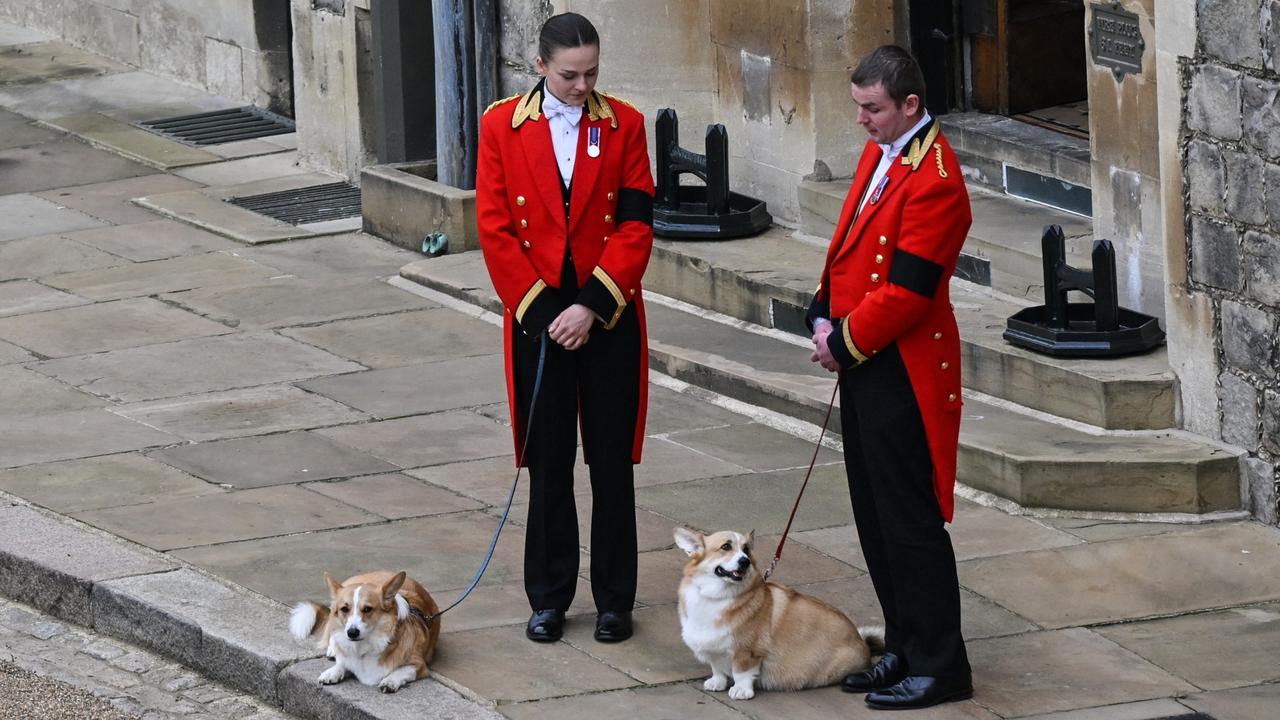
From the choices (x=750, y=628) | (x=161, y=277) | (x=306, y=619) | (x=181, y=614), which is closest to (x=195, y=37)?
(x=161, y=277)

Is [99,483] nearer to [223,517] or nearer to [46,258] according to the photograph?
[223,517]

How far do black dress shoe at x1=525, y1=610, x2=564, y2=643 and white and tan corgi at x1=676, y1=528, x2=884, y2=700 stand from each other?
0.58 meters

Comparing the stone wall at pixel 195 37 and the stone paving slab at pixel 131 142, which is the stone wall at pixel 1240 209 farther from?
the stone wall at pixel 195 37

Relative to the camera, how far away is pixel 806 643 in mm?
6309

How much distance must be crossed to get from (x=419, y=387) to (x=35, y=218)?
4336mm

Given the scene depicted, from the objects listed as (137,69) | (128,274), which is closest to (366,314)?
(128,274)

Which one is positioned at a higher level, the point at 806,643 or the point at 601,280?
the point at 601,280

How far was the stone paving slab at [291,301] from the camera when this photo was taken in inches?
433

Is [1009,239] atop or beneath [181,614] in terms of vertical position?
atop

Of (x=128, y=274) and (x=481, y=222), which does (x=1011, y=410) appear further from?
(x=128, y=274)

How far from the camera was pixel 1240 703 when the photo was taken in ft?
20.4

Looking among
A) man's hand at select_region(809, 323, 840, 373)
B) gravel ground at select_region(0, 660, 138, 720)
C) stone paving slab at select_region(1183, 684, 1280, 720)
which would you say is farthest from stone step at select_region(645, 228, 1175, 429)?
gravel ground at select_region(0, 660, 138, 720)

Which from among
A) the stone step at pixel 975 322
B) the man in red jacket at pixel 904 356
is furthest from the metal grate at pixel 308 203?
the man in red jacket at pixel 904 356

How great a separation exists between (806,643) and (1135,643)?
1.15 m
